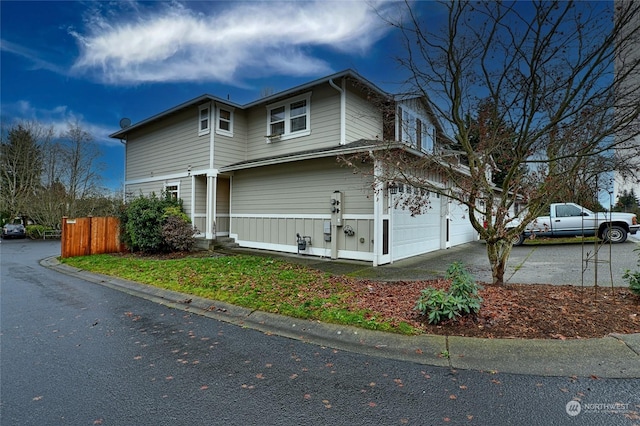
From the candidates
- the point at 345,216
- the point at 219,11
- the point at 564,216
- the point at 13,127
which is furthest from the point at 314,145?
Result: the point at 13,127

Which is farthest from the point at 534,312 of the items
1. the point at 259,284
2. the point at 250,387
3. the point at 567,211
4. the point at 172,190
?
the point at 172,190

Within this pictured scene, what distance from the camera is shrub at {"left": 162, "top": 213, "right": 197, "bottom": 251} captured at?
11398 mm

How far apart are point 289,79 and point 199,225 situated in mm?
7866

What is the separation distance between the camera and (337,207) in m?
9.63

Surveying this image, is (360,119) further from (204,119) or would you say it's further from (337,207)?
(204,119)

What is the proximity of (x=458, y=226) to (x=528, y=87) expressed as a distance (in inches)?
401

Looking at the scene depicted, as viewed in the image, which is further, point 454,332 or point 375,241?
point 375,241

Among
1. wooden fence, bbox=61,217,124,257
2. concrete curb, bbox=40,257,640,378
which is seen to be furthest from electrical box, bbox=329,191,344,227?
wooden fence, bbox=61,217,124,257

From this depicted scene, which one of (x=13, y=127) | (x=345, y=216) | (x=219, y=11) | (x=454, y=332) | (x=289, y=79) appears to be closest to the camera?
(x=454, y=332)

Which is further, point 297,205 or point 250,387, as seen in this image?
point 297,205

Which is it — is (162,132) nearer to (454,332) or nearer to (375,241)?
(375,241)

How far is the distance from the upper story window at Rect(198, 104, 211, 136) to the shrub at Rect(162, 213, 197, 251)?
3.77 m

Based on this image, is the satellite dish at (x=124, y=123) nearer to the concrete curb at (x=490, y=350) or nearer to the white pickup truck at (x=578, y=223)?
the concrete curb at (x=490, y=350)

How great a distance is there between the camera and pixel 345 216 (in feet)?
31.5
